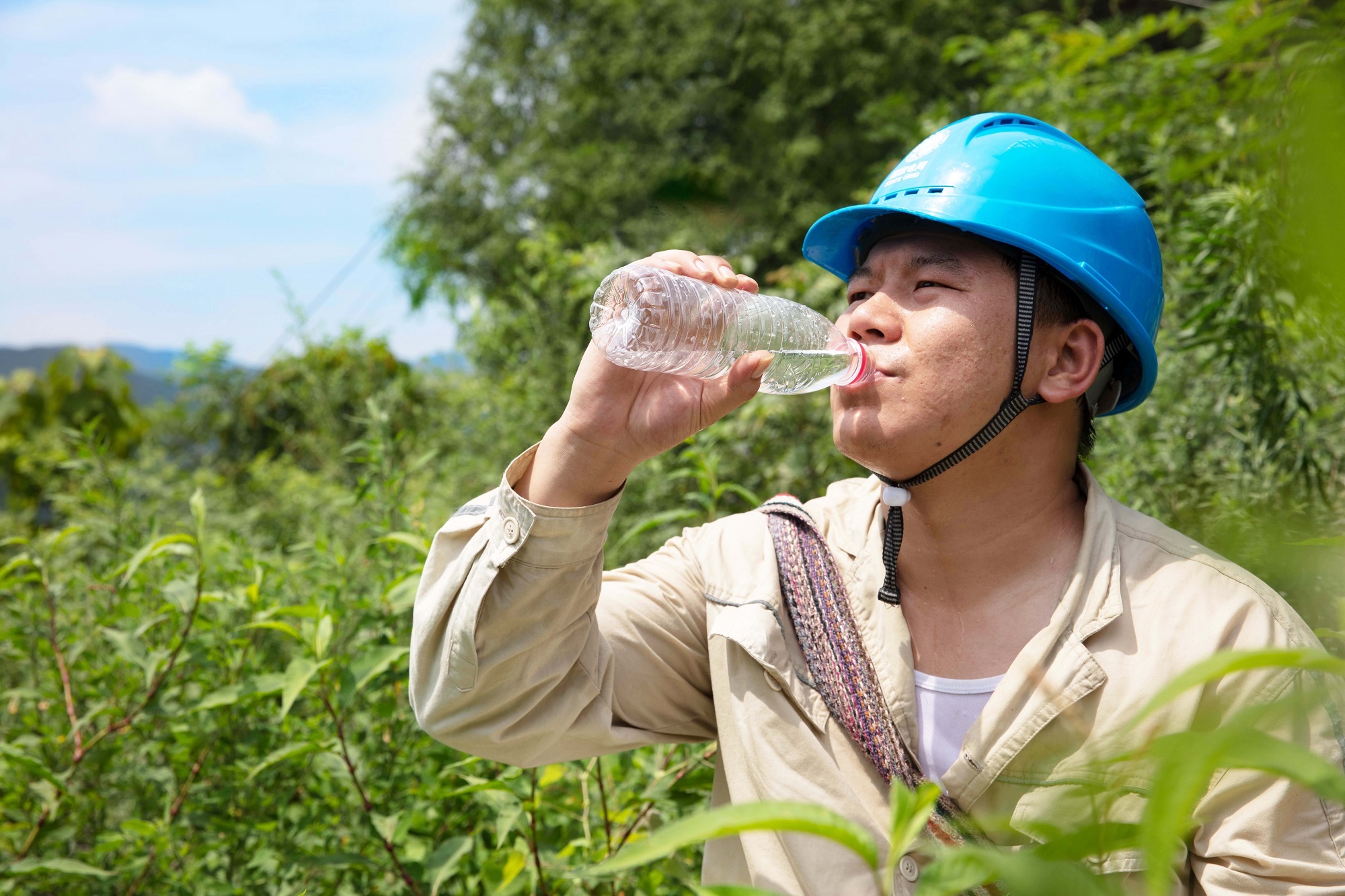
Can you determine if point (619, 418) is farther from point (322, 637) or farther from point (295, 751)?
point (295, 751)

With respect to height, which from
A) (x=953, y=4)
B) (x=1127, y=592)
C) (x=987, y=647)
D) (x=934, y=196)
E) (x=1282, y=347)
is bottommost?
(x=987, y=647)

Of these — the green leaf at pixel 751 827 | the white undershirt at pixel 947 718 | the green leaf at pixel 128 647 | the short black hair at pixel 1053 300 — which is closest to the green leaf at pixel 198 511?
the green leaf at pixel 128 647

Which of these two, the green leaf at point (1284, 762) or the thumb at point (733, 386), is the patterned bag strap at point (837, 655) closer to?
the thumb at point (733, 386)

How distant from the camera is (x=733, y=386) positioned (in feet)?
5.68

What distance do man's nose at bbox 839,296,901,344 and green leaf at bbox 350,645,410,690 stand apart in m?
1.07

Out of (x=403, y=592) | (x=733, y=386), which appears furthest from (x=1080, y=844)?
(x=403, y=592)

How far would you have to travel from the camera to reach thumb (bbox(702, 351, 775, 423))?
1.72 meters

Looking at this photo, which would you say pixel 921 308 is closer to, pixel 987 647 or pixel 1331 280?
pixel 987 647

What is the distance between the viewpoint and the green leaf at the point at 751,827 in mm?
447

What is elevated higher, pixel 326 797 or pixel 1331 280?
pixel 1331 280

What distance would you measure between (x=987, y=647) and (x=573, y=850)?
933 mm

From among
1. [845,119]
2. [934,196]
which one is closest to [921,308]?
[934,196]

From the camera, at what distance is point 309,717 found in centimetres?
258

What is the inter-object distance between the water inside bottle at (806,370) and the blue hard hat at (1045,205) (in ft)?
0.90
